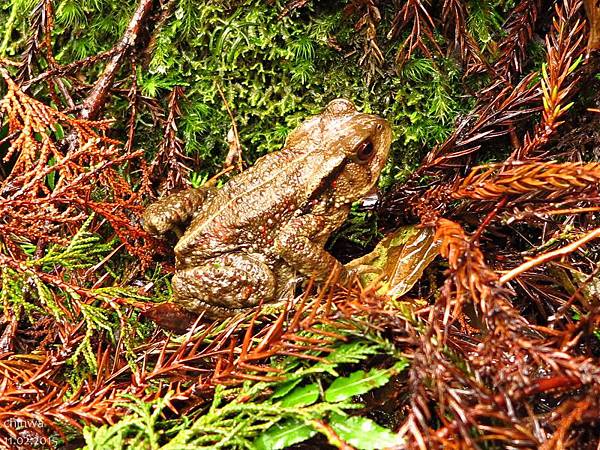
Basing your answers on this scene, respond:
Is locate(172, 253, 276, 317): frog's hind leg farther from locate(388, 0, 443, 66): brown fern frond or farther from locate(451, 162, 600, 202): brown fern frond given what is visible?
locate(388, 0, 443, 66): brown fern frond

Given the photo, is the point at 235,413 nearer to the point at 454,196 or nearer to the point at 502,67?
the point at 454,196

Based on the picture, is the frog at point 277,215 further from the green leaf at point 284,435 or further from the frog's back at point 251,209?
the green leaf at point 284,435

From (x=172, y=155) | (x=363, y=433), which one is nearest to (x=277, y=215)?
(x=172, y=155)

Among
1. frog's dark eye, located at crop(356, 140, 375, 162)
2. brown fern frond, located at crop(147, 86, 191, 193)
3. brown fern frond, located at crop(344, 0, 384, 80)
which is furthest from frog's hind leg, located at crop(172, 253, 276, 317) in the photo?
brown fern frond, located at crop(344, 0, 384, 80)

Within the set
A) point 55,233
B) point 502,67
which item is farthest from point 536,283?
point 55,233

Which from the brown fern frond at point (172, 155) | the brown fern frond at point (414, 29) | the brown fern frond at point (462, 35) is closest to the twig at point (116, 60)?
the brown fern frond at point (172, 155)

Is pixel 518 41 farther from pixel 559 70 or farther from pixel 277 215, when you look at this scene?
pixel 277 215
